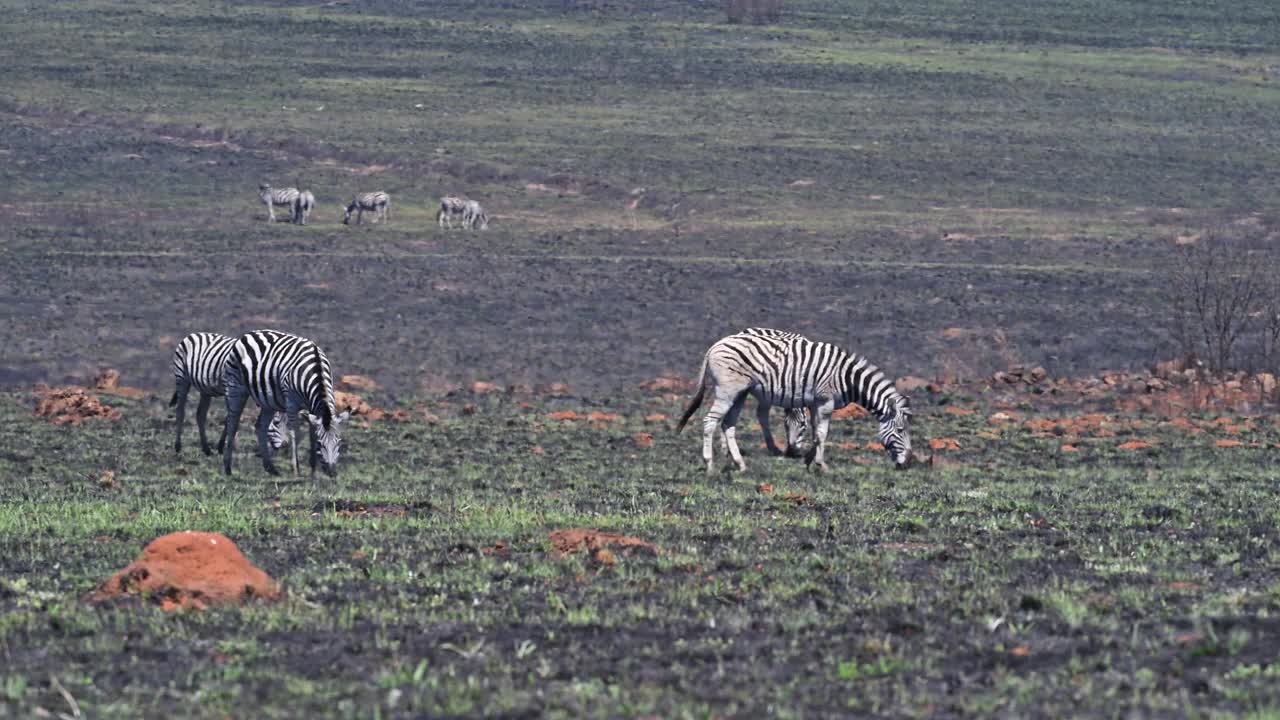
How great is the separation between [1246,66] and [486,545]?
266 ft

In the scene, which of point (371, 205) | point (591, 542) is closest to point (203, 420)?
point (591, 542)

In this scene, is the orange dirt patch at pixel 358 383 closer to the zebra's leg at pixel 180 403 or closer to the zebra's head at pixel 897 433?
the zebra's leg at pixel 180 403

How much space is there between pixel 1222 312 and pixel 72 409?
1997 cm

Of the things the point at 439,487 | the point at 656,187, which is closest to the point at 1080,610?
the point at 439,487

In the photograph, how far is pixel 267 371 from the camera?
19922 mm

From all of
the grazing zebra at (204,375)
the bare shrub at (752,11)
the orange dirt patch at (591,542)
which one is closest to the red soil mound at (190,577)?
the orange dirt patch at (591,542)

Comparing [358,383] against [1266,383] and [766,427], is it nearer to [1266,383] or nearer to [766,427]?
[766,427]

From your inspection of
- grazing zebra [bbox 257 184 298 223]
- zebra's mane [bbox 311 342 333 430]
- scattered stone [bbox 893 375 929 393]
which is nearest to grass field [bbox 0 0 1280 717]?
zebra's mane [bbox 311 342 333 430]

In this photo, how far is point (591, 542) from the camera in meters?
13.5

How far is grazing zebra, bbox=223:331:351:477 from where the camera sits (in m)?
19.4

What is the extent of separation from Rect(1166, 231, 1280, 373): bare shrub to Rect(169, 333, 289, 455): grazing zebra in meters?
15.4

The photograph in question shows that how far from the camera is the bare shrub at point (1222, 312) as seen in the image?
101 ft

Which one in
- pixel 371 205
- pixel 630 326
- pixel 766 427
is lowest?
pixel 630 326

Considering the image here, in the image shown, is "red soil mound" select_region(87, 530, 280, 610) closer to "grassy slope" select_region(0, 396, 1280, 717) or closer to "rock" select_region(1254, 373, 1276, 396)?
"grassy slope" select_region(0, 396, 1280, 717)
